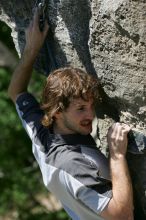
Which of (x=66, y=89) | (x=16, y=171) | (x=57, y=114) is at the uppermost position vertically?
(x=66, y=89)

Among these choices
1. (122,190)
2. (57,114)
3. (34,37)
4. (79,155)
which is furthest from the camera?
(34,37)

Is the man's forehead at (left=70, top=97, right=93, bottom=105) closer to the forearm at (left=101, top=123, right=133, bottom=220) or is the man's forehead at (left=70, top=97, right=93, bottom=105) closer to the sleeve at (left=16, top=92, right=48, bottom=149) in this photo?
the forearm at (left=101, top=123, right=133, bottom=220)

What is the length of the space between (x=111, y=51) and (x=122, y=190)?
1.76 ft

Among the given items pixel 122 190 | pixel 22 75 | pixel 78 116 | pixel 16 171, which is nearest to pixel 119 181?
pixel 122 190

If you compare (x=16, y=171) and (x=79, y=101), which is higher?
(x=79, y=101)

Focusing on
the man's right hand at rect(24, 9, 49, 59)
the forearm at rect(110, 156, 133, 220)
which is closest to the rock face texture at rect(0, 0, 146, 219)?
the man's right hand at rect(24, 9, 49, 59)

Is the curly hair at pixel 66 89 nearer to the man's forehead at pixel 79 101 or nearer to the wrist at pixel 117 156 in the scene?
the man's forehead at pixel 79 101

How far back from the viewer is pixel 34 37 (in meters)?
2.59

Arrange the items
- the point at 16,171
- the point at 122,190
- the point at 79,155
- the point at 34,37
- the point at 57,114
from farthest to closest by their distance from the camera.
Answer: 1. the point at 16,171
2. the point at 34,37
3. the point at 57,114
4. the point at 79,155
5. the point at 122,190

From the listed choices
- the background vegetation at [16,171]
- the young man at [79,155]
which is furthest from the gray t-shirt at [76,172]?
the background vegetation at [16,171]

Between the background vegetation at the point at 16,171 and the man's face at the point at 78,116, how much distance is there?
12.4 feet

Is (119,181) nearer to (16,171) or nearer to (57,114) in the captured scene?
Result: (57,114)

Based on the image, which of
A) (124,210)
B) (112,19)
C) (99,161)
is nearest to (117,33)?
(112,19)

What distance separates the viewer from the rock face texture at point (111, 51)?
2133mm
